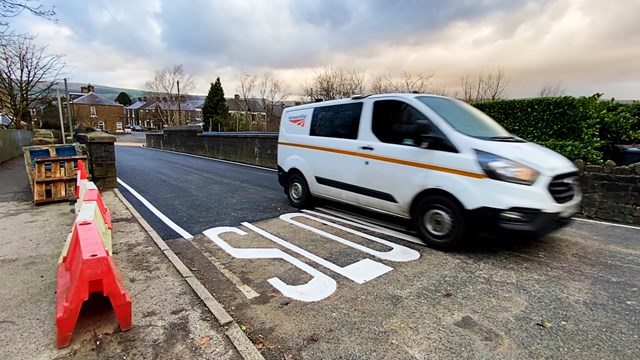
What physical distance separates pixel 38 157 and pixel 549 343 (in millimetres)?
9491

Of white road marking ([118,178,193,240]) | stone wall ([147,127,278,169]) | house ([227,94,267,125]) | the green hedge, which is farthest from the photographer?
house ([227,94,267,125])

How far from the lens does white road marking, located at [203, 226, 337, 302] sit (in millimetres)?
3268

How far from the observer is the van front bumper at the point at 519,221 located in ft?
12.0

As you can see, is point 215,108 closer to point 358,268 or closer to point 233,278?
point 233,278

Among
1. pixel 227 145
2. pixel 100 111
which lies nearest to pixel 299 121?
pixel 227 145

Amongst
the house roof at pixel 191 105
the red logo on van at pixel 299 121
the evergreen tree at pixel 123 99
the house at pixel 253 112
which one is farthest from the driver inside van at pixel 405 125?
the evergreen tree at pixel 123 99

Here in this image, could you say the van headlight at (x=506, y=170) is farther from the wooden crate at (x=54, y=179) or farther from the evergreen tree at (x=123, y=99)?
the evergreen tree at (x=123, y=99)

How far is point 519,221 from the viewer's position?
3668 mm

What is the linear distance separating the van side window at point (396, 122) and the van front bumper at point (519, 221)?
126cm

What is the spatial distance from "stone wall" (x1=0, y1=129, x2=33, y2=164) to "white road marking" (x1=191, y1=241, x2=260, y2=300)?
1438cm

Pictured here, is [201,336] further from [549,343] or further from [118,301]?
[549,343]

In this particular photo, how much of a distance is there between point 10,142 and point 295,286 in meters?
18.3

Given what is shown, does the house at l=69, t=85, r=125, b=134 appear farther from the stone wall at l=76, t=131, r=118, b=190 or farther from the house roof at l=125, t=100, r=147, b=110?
the stone wall at l=76, t=131, r=118, b=190

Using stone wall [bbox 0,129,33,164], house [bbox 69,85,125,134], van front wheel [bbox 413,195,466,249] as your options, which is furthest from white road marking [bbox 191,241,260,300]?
house [bbox 69,85,125,134]
